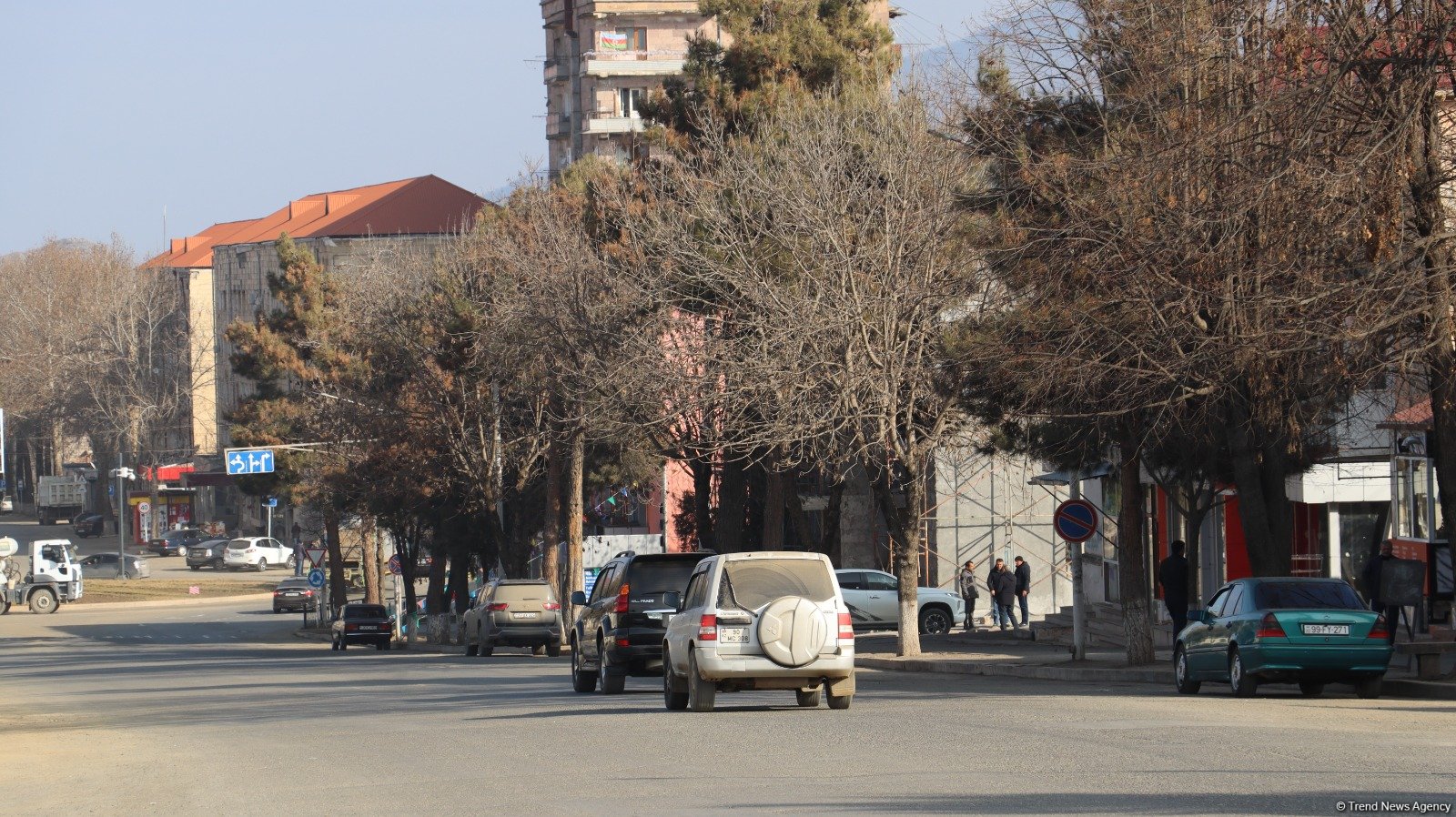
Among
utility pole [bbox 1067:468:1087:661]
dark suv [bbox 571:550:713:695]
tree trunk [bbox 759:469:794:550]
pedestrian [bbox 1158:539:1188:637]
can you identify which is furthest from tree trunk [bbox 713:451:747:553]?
dark suv [bbox 571:550:713:695]

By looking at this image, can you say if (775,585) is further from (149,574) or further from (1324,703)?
(149,574)

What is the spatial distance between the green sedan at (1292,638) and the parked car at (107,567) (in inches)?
3266

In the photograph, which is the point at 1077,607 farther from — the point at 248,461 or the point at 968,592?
the point at 248,461

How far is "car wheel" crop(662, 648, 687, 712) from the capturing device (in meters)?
19.2

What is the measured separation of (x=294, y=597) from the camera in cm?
7531

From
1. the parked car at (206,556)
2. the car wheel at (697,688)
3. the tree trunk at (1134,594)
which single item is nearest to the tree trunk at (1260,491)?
the tree trunk at (1134,594)

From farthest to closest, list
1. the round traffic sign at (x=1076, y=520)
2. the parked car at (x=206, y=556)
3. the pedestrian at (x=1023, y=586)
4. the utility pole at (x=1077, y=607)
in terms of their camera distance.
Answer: the parked car at (x=206, y=556)
the pedestrian at (x=1023, y=586)
the utility pole at (x=1077, y=607)
the round traffic sign at (x=1076, y=520)

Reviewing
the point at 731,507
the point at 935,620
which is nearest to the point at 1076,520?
the point at 731,507

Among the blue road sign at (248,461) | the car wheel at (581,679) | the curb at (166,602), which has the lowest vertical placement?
the curb at (166,602)

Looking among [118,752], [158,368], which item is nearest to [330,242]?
[158,368]

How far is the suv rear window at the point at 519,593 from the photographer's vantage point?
1512 inches

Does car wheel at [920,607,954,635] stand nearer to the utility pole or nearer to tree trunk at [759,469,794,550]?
tree trunk at [759,469,794,550]

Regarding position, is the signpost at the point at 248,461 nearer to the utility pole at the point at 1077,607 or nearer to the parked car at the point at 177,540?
the utility pole at the point at 1077,607

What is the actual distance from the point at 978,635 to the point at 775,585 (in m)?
23.0
